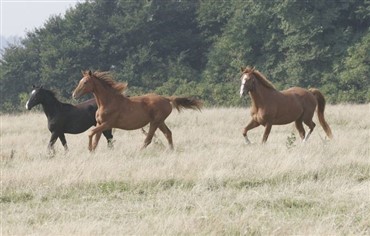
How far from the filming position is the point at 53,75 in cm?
3816

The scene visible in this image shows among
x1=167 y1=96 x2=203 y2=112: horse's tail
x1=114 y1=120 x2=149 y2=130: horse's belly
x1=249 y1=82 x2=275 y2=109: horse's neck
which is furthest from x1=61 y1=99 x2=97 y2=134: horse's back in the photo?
x1=249 y1=82 x2=275 y2=109: horse's neck

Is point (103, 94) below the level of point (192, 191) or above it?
above

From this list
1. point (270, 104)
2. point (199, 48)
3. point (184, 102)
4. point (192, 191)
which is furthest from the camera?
point (199, 48)

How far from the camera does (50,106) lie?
12508 millimetres

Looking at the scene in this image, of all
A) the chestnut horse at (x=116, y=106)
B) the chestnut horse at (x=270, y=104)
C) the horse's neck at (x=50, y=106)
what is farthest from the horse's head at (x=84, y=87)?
the chestnut horse at (x=270, y=104)

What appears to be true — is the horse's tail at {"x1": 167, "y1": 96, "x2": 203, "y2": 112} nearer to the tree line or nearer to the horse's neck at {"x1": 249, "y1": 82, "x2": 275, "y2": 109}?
the horse's neck at {"x1": 249, "y1": 82, "x2": 275, "y2": 109}

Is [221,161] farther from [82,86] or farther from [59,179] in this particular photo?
[82,86]

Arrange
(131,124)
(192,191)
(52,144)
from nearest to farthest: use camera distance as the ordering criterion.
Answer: (192,191) → (131,124) → (52,144)

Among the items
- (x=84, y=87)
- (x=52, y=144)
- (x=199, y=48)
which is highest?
(x=84, y=87)

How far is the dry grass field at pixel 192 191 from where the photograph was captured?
5.86 meters

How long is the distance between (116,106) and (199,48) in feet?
98.9

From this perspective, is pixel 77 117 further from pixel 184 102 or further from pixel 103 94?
pixel 184 102

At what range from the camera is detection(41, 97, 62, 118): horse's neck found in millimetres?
12469

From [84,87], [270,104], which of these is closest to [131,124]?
[84,87]
